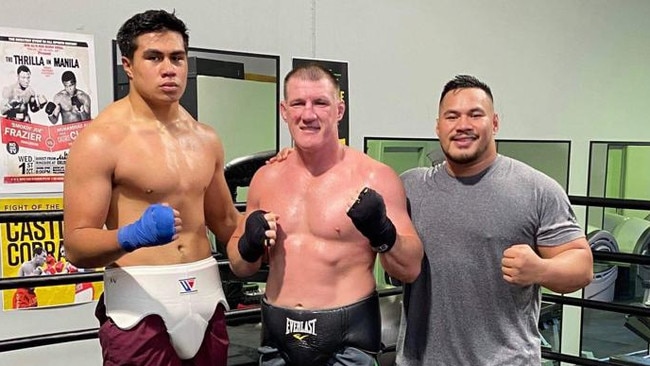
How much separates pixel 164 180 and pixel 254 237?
0.30 metres

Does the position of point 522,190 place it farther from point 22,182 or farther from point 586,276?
point 22,182

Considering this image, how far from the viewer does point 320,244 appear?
1848 mm

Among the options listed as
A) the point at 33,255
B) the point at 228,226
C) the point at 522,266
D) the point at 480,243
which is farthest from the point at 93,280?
the point at 522,266

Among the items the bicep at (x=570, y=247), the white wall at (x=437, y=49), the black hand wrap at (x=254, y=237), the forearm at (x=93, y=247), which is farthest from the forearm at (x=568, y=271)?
the white wall at (x=437, y=49)

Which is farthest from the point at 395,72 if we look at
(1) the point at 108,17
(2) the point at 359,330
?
(2) the point at 359,330

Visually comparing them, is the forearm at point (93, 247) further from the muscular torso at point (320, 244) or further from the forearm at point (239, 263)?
the muscular torso at point (320, 244)

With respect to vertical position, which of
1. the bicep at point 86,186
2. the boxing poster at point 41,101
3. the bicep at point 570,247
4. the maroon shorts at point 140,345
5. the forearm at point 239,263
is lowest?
the maroon shorts at point 140,345

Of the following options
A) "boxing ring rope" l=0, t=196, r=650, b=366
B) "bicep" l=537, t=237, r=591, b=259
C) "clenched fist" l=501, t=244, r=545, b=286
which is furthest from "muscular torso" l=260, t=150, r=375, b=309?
"boxing ring rope" l=0, t=196, r=650, b=366

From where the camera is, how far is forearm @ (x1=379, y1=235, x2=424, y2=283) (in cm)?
176

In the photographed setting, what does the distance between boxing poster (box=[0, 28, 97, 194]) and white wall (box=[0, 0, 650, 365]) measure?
0.05 metres

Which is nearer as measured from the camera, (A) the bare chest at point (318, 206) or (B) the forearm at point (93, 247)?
(B) the forearm at point (93, 247)

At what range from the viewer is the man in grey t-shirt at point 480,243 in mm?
1837

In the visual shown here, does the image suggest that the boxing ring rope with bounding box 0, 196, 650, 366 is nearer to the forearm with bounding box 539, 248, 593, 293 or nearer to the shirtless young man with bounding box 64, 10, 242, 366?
the shirtless young man with bounding box 64, 10, 242, 366

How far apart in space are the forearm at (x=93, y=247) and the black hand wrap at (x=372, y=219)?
585 millimetres
